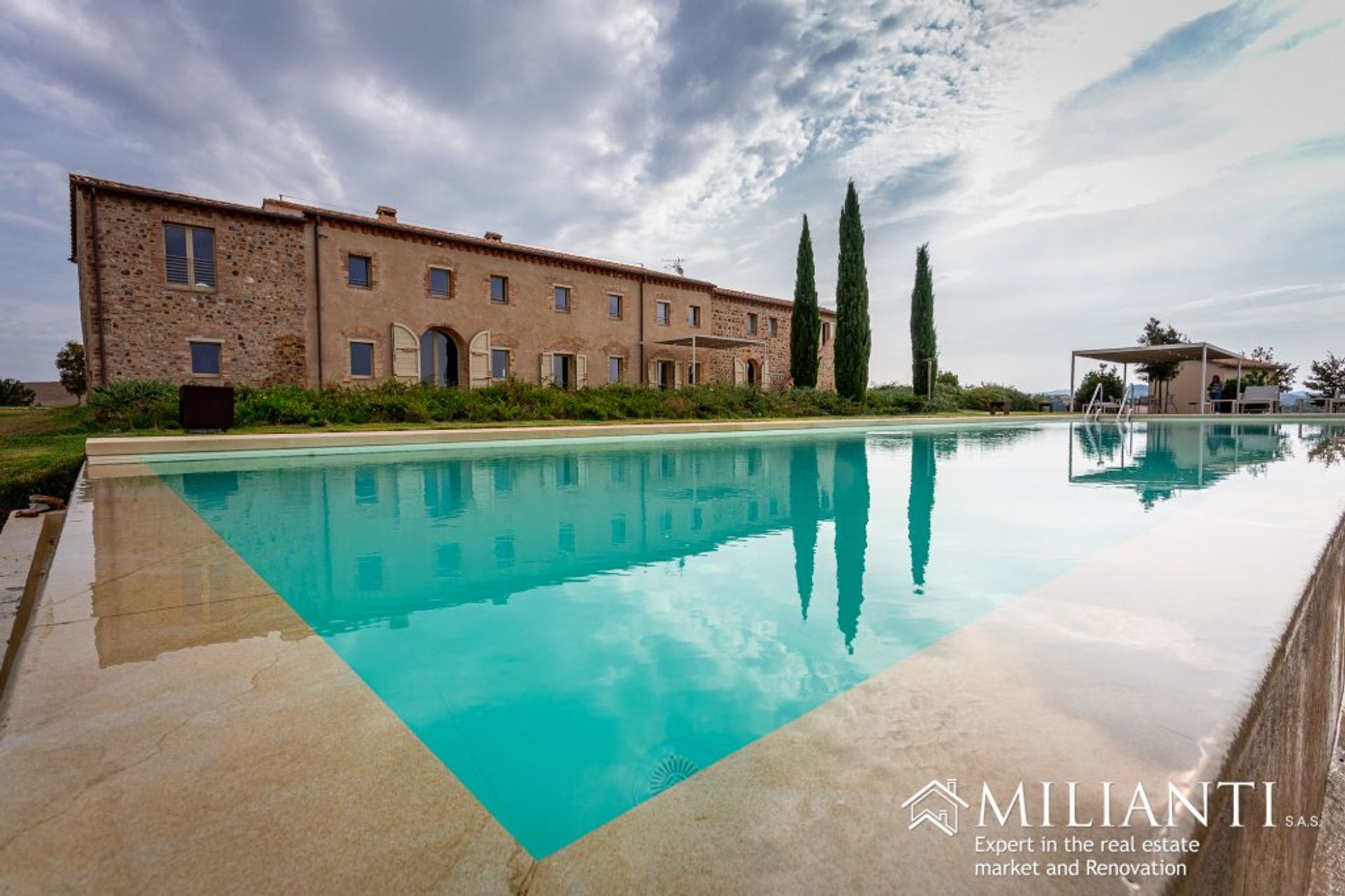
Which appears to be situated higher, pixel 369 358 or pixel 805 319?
pixel 805 319

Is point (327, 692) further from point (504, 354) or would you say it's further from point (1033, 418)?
point (1033, 418)

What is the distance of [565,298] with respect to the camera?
21.8 meters

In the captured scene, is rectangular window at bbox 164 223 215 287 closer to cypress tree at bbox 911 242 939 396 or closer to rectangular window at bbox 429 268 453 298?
rectangular window at bbox 429 268 453 298

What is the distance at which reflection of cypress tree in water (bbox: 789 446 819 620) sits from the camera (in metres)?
3.46

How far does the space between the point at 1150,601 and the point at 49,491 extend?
33.7 feet

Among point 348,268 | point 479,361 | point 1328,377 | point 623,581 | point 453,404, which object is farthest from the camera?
point 1328,377

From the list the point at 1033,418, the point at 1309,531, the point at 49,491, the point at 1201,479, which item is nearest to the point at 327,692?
the point at 1309,531

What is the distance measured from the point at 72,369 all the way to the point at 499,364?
106 ft

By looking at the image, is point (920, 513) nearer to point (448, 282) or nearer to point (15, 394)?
point (448, 282)

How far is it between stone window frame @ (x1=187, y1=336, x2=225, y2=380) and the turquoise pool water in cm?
881

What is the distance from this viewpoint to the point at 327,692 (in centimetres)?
176

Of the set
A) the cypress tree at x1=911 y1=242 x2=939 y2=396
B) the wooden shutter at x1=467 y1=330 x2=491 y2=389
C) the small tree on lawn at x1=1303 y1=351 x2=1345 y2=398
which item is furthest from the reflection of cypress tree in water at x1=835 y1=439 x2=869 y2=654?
the small tree on lawn at x1=1303 y1=351 x2=1345 y2=398

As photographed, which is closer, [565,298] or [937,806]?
[937,806]

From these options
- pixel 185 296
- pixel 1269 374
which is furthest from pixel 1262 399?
pixel 185 296
